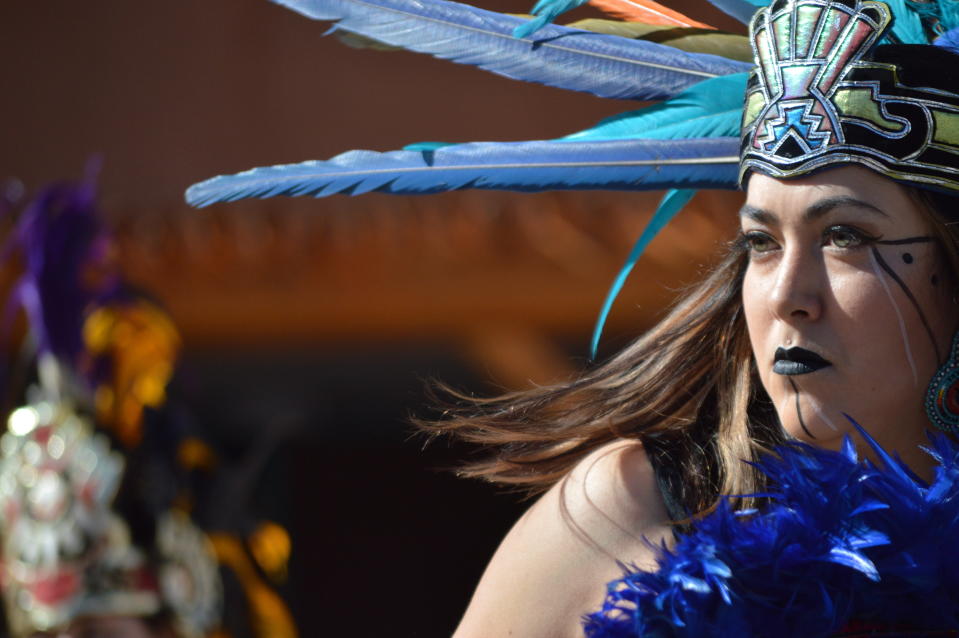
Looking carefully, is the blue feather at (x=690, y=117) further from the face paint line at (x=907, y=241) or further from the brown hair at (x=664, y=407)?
the face paint line at (x=907, y=241)

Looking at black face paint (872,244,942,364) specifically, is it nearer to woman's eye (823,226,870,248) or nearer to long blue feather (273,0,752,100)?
woman's eye (823,226,870,248)

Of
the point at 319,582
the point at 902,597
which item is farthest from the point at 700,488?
the point at 319,582

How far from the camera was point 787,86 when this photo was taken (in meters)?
1.70

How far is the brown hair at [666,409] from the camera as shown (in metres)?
1.82

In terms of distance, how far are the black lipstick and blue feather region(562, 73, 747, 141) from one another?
392 mm

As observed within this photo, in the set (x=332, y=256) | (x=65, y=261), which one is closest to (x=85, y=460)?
(x=65, y=261)

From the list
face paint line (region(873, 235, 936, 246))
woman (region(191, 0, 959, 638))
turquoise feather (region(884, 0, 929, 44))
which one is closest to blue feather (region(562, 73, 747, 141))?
woman (region(191, 0, 959, 638))

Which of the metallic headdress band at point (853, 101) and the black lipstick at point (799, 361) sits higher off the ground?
the metallic headdress band at point (853, 101)

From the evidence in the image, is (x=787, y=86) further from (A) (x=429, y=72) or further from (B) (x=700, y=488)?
(A) (x=429, y=72)

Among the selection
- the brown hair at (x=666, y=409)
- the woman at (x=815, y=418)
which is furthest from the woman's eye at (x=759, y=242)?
the brown hair at (x=666, y=409)

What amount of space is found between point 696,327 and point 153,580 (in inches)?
89.3

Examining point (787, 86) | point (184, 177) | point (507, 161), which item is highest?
point (787, 86)

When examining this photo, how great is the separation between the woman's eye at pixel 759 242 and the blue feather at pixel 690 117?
0.25 m

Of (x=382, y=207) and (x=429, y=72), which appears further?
(x=429, y=72)
